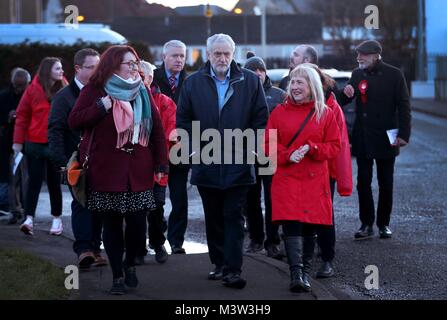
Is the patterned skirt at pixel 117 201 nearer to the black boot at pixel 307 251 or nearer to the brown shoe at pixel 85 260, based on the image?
the brown shoe at pixel 85 260

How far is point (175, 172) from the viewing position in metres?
9.53

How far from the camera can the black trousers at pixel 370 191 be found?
10.6 m

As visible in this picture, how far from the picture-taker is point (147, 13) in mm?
89312

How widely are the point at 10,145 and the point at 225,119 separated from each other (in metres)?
5.32

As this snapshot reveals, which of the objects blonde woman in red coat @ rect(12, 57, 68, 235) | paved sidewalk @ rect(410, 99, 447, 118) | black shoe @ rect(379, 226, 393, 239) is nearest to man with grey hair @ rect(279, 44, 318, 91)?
black shoe @ rect(379, 226, 393, 239)

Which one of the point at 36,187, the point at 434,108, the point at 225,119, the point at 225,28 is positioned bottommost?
the point at 434,108

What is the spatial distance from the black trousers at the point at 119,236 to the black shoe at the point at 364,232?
3.42 meters

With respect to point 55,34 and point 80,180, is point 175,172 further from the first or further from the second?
point 55,34

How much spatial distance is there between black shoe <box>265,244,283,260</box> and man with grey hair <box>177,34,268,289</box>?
4.59 ft

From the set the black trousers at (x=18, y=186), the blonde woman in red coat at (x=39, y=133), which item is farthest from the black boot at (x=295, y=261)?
the black trousers at (x=18, y=186)

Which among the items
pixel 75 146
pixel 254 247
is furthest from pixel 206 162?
pixel 254 247

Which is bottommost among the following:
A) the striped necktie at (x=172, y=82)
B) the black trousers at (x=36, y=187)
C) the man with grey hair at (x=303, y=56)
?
the black trousers at (x=36, y=187)

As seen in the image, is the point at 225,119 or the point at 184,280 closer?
the point at 225,119

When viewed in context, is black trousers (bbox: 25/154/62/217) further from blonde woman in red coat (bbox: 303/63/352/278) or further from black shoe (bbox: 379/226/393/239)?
black shoe (bbox: 379/226/393/239)
